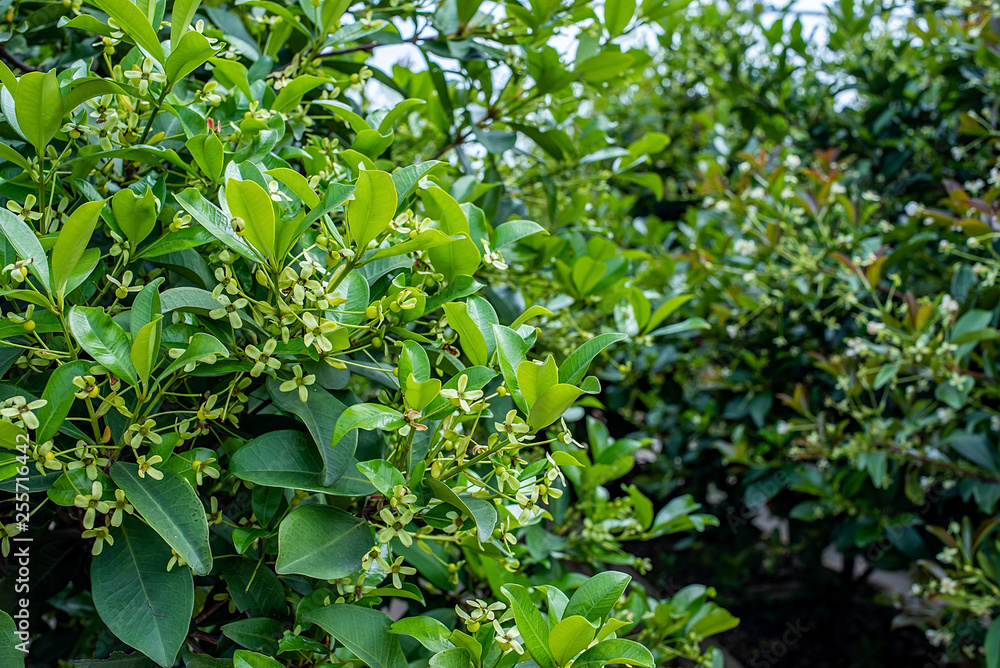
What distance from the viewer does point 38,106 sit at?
705mm

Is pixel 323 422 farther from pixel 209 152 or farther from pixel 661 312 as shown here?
pixel 661 312

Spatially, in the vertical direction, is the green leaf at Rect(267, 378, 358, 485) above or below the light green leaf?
below

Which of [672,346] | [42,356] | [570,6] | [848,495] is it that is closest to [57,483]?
[42,356]

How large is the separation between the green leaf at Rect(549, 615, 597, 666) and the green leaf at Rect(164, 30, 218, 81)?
2.37 ft

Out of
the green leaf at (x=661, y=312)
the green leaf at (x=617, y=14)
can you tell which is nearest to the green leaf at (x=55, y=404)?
the green leaf at (x=661, y=312)

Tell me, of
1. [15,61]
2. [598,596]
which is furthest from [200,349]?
[15,61]

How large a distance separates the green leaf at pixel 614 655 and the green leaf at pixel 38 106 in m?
0.78

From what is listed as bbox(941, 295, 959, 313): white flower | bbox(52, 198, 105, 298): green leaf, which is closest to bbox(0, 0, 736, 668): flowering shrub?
bbox(52, 198, 105, 298): green leaf

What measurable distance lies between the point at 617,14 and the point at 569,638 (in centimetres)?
112

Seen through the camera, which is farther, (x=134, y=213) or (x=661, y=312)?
(x=661, y=312)

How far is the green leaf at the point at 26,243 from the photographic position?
2.05 ft

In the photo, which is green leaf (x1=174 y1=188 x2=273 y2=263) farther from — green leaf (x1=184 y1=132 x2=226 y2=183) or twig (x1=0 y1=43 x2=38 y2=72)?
twig (x1=0 y1=43 x2=38 y2=72)

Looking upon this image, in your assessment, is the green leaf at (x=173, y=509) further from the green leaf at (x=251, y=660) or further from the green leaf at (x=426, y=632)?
the green leaf at (x=426, y=632)

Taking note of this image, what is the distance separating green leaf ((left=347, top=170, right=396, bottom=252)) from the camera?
68 centimetres
